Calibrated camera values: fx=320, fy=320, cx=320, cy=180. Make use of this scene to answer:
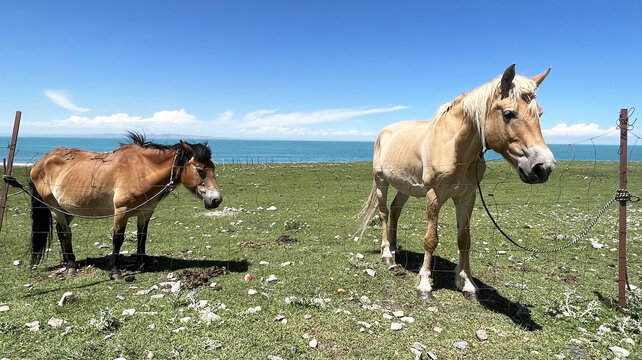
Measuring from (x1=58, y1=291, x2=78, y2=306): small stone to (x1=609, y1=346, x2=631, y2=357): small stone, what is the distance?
7314 mm

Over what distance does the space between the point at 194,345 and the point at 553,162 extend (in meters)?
4.65

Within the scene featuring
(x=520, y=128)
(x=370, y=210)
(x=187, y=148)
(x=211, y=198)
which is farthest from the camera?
(x=370, y=210)

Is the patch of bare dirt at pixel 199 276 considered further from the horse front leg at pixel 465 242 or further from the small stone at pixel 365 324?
the horse front leg at pixel 465 242

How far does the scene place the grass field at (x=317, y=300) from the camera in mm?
3846

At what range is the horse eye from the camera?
3951mm

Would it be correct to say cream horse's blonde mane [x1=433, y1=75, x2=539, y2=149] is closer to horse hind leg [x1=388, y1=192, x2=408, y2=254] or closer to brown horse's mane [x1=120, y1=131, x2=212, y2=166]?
horse hind leg [x1=388, y1=192, x2=408, y2=254]

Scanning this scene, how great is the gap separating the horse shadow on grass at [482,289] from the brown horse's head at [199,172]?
4.25 m

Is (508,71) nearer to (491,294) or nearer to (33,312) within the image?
(491,294)

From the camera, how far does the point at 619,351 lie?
3.70 m

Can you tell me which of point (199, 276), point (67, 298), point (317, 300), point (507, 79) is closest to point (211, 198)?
point (199, 276)

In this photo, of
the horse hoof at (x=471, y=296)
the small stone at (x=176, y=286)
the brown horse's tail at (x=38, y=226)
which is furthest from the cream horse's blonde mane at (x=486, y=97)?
the brown horse's tail at (x=38, y=226)

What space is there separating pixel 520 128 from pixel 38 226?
891cm

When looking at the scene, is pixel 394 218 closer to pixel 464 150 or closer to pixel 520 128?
pixel 464 150

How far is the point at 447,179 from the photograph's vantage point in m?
4.96
